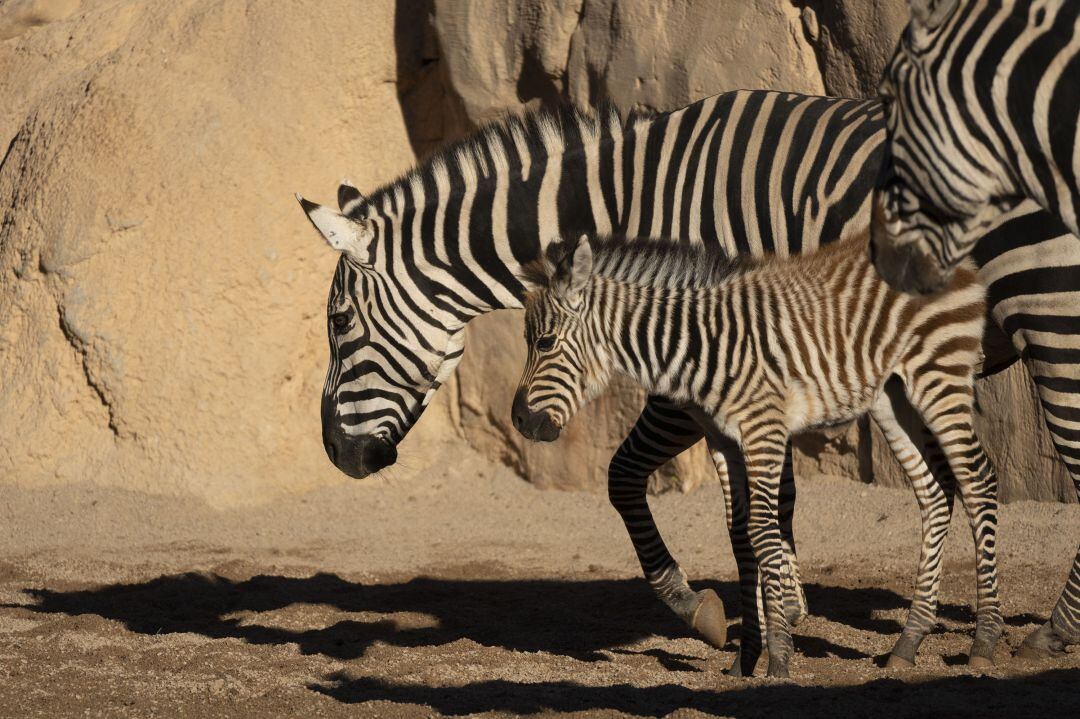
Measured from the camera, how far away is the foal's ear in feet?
19.8

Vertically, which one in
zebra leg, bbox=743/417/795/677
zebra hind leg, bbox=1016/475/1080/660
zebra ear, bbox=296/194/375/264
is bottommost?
zebra hind leg, bbox=1016/475/1080/660

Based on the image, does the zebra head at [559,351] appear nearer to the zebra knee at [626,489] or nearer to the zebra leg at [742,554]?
the zebra leg at [742,554]

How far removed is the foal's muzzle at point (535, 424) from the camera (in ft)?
19.6

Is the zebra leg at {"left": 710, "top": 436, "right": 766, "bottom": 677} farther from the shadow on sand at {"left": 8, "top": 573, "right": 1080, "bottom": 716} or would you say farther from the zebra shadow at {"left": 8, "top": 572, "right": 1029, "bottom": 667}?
the zebra shadow at {"left": 8, "top": 572, "right": 1029, "bottom": 667}

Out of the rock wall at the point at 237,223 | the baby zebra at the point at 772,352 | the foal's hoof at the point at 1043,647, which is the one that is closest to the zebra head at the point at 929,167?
the baby zebra at the point at 772,352

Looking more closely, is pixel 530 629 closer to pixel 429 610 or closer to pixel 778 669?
pixel 429 610

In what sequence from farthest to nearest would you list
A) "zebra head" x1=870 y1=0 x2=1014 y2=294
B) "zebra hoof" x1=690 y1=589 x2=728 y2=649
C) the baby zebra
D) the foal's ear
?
"zebra hoof" x1=690 y1=589 x2=728 y2=649, the foal's ear, the baby zebra, "zebra head" x1=870 y1=0 x2=1014 y2=294

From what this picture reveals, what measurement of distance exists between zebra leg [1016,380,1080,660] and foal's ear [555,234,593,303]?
2.07 m

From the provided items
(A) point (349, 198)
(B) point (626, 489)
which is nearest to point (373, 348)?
(A) point (349, 198)

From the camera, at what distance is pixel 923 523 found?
617cm

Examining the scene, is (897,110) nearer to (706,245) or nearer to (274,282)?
(706,245)

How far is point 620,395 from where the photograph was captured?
10969 mm

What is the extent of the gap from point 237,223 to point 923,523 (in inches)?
280

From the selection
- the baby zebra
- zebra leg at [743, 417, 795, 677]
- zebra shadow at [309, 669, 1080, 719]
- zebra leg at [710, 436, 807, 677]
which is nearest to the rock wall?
zebra leg at [710, 436, 807, 677]
